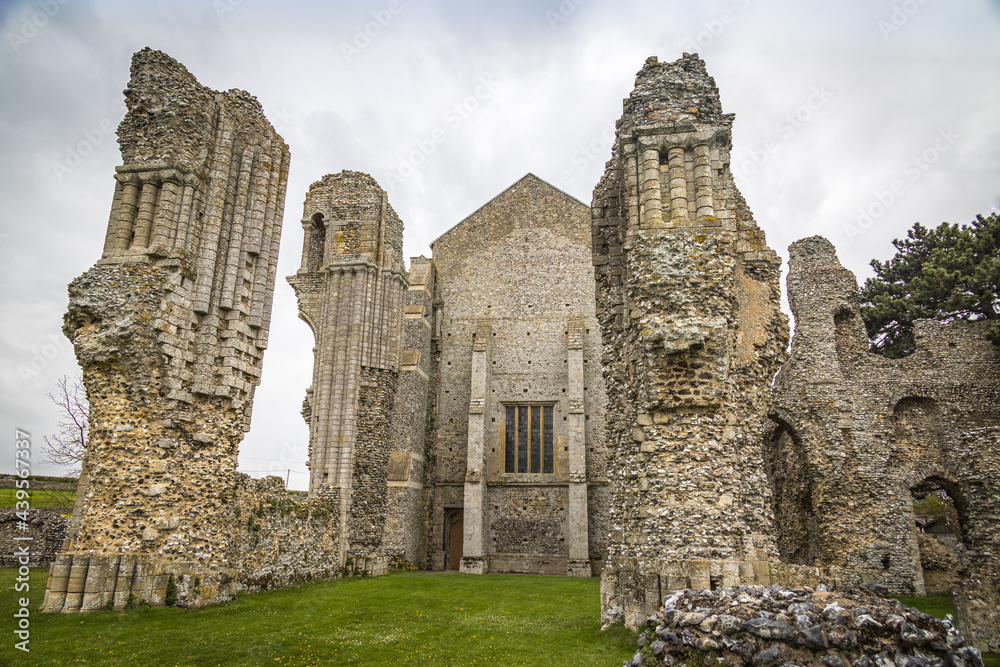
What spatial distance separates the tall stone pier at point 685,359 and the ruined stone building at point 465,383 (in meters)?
9.64

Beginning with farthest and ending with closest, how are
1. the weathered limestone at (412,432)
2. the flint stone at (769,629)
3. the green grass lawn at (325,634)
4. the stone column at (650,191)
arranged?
the weathered limestone at (412,432) → the stone column at (650,191) → the green grass lawn at (325,634) → the flint stone at (769,629)

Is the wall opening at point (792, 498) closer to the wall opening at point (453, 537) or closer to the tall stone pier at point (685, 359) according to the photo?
the tall stone pier at point (685, 359)

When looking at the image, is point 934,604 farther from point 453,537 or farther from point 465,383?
point 465,383

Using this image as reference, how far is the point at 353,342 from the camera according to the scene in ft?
55.0

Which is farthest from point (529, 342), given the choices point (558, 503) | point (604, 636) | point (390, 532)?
Result: point (604, 636)

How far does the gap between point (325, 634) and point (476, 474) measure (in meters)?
12.3

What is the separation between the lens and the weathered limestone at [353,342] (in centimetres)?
1571

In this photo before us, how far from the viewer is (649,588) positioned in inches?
260

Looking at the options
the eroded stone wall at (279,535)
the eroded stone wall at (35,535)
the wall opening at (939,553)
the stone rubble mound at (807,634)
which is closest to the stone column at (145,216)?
the eroded stone wall at (279,535)

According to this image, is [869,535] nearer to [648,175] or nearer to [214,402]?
[648,175]

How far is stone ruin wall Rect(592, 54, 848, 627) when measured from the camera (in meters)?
6.68

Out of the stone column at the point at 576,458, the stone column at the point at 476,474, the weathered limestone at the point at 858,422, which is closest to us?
the weathered limestone at the point at 858,422

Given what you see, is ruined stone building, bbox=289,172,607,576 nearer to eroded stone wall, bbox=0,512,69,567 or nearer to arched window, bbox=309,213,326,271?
arched window, bbox=309,213,326,271

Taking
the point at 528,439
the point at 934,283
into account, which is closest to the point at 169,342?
the point at 528,439
